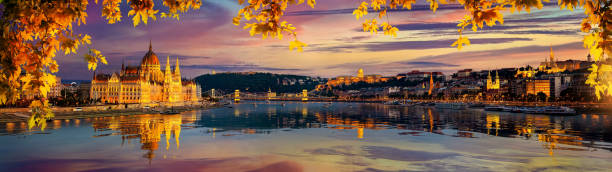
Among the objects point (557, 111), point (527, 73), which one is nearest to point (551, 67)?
point (527, 73)

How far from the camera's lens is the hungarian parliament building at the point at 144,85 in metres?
112

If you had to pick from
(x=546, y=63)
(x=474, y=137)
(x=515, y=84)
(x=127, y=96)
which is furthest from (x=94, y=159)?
(x=546, y=63)

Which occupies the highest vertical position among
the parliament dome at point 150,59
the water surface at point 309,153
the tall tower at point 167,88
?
the parliament dome at point 150,59

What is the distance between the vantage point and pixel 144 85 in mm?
117562

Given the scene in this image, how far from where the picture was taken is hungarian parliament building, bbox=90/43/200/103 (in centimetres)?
11194

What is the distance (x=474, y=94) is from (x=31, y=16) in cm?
16305

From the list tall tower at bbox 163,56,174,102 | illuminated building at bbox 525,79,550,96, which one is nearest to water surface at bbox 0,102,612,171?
tall tower at bbox 163,56,174,102

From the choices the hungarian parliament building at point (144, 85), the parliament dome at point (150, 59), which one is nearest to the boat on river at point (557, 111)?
the hungarian parliament building at point (144, 85)

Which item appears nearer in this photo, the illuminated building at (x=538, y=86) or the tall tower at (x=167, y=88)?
the illuminated building at (x=538, y=86)

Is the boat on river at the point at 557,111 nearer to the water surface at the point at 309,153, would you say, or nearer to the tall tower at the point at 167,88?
the water surface at the point at 309,153

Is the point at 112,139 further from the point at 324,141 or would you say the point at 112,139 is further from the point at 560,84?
the point at 560,84

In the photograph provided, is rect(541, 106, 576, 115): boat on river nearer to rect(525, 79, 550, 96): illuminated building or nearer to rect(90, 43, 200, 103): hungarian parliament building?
rect(525, 79, 550, 96): illuminated building

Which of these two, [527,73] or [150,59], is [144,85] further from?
[527,73]

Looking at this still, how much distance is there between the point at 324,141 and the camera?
1221 inches
